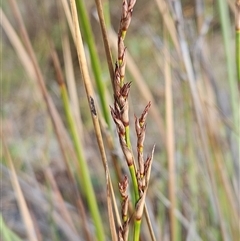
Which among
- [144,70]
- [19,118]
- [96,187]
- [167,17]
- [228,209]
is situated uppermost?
[144,70]

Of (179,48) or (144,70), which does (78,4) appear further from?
(144,70)

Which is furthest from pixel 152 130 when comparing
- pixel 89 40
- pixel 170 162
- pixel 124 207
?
pixel 124 207

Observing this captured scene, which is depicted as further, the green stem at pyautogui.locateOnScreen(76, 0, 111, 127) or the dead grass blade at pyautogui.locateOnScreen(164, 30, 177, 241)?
the dead grass blade at pyautogui.locateOnScreen(164, 30, 177, 241)

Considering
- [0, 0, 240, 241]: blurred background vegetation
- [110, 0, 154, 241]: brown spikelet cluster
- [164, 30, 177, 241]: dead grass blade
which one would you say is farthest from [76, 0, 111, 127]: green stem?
[164, 30, 177, 241]: dead grass blade

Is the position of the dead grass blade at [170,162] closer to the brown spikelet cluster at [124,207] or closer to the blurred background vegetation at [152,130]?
the blurred background vegetation at [152,130]

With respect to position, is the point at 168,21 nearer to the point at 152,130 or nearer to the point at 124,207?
the point at 124,207

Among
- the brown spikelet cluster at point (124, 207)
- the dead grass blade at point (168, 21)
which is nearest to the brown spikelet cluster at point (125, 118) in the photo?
the brown spikelet cluster at point (124, 207)

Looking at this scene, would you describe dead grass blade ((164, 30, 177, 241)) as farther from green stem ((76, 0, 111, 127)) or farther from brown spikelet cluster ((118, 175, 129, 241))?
brown spikelet cluster ((118, 175, 129, 241))

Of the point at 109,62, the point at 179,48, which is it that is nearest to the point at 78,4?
the point at 109,62
